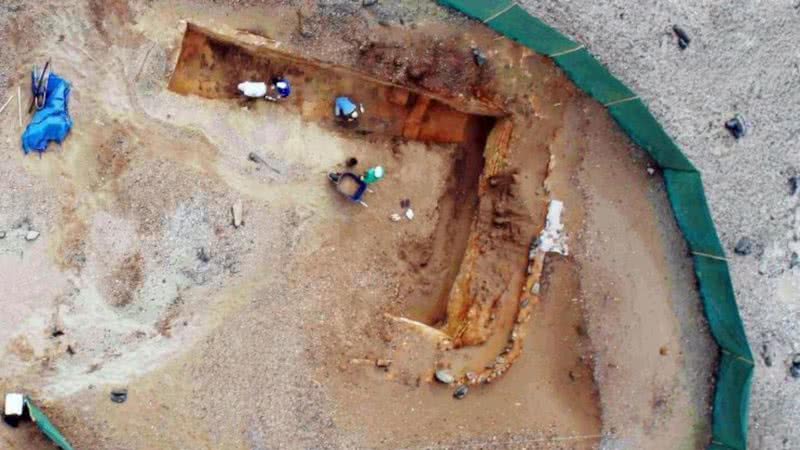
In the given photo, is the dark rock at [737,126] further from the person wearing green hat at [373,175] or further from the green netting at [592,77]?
the person wearing green hat at [373,175]

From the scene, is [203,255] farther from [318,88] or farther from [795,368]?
[795,368]

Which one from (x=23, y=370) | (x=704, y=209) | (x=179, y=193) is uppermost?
(x=704, y=209)

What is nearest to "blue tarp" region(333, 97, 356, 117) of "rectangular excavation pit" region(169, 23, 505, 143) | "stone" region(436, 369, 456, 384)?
"rectangular excavation pit" region(169, 23, 505, 143)

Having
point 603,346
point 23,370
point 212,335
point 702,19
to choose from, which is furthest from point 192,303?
point 702,19

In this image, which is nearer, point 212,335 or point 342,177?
point 212,335

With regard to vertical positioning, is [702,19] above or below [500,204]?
above

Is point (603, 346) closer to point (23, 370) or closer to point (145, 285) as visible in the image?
point (145, 285)
